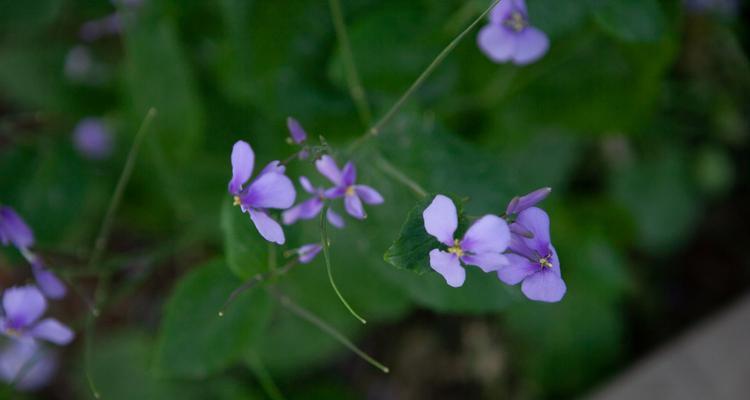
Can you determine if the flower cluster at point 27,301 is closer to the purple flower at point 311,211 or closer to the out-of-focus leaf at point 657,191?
the purple flower at point 311,211

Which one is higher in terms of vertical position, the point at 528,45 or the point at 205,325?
the point at 528,45

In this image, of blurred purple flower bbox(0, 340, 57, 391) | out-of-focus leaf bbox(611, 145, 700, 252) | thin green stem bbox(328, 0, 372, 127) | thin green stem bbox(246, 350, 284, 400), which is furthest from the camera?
out-of-focus leaf bbox(611, 145, 700, 252)

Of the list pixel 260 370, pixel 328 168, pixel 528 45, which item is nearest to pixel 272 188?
pixel 328 168

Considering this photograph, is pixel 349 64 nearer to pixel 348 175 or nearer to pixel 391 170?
pixel 391 170

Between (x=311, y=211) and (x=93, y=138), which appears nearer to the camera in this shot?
(x=311, y=211)

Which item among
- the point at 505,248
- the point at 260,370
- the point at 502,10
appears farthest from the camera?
the point at 260,370

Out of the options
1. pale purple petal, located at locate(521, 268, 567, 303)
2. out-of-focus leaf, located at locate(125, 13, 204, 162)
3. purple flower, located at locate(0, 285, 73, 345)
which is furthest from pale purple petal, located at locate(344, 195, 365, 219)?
out-of-focus leaf, located at locate(125, 13, 204, 162)

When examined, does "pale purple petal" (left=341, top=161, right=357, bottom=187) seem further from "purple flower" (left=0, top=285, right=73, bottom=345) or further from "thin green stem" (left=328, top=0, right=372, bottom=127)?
"purple flower" (left=0, top=285, right=73, bottom=345)
